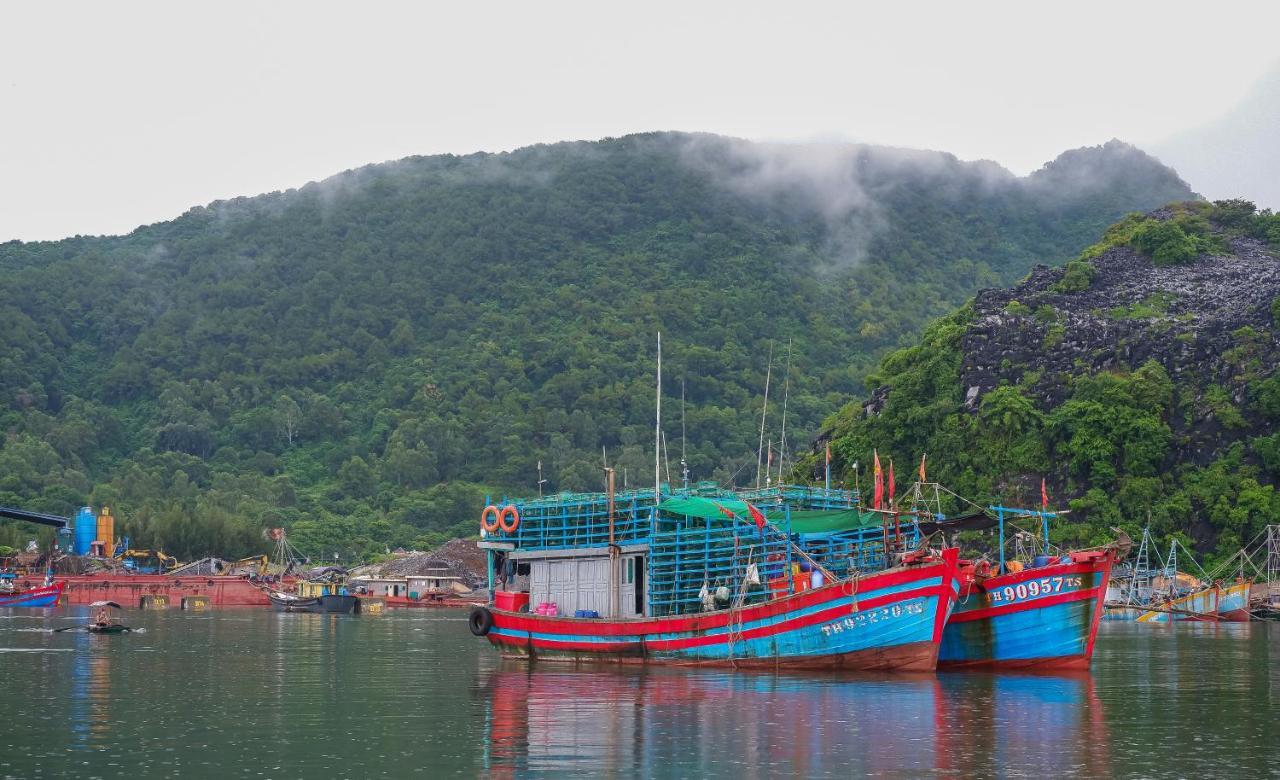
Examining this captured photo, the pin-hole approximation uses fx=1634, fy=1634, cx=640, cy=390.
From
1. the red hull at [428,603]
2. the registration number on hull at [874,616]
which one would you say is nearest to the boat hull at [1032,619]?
the registration number on hull at [874,616]

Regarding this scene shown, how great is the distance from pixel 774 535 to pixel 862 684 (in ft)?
24.5

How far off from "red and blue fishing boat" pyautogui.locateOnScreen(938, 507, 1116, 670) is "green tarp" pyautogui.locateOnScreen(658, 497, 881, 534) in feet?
14.4

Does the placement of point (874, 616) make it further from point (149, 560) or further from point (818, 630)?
point (149, 560)

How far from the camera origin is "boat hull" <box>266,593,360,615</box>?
139 m

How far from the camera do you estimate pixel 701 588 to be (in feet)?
173

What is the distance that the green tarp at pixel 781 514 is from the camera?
52406 millimetres

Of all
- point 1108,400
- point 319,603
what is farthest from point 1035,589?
point 319,603

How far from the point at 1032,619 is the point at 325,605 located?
97617mm

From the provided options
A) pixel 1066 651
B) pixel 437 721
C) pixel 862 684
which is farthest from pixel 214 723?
pixel 1066 651

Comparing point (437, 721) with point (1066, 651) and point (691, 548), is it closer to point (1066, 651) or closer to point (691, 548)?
point (691, 548)

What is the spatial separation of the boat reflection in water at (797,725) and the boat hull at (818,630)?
102 centimetres

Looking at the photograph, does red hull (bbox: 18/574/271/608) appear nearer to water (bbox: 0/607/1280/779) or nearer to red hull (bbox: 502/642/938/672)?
water (bbox: 0/607/1280/779)

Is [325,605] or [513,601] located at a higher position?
[513,601]

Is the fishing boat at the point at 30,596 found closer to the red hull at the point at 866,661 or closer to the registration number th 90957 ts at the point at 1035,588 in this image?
the red hull at the point at 866,661
